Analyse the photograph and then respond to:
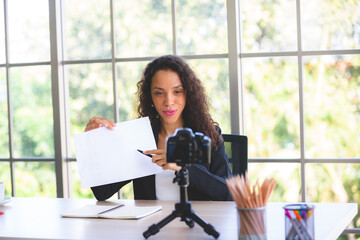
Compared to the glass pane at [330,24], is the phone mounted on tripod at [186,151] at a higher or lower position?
lower

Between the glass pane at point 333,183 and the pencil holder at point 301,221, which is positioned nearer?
the pencil holder at point 301,221

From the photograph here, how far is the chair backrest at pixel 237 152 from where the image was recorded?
262 cm

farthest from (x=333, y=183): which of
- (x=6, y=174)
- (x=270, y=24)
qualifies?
(x=6, y=174)

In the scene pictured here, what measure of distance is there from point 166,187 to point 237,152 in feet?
1.42

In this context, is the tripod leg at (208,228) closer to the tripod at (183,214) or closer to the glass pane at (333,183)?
the tripod at (183,214)

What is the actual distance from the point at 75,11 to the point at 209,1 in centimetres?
90

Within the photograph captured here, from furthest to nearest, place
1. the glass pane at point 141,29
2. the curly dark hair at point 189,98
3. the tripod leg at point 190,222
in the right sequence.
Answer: the glass pane at point 141,29
the curly dark hair at point 189,98
the tripod leg at point 190,222

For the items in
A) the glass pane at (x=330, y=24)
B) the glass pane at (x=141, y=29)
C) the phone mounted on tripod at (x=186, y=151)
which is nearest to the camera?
the phone mounted on tripod at (x=186, y=151)

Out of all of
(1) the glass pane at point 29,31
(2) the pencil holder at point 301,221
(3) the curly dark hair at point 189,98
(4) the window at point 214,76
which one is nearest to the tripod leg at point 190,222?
(2) the pencil holder at point 301,221

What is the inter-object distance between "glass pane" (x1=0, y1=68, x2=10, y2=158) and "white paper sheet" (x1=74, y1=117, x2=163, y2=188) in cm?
159

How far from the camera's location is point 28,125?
3506 millimetres

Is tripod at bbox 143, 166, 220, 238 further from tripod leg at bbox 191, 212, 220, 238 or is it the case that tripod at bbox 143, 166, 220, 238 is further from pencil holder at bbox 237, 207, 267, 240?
pencil holder at bbox 237, 207, 267, 240

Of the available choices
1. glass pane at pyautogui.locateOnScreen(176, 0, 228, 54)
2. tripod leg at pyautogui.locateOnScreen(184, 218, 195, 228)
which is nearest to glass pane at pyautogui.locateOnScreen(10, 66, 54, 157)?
glass pane at pyautogui.locateOnScreen(176, 0, 228, 54)

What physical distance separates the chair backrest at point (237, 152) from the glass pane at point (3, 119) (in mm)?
1678
